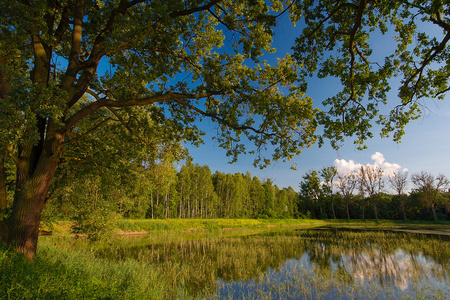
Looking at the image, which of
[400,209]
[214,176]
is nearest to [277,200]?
[214,176]

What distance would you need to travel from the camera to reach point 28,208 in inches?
256

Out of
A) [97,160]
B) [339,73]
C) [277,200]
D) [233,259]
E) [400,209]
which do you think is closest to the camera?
[339,73]

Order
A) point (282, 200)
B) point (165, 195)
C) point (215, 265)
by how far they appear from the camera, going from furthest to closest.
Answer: point (282, 200), point (165, 195), point (215, 265)

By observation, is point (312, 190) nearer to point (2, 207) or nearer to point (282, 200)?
point (282, 200)

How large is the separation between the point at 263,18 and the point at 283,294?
10530 mm

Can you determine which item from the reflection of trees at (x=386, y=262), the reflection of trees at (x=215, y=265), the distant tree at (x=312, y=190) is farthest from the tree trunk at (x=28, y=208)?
the distant tree at (x=312, y=190)

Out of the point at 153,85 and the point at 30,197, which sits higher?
the point at 153,85

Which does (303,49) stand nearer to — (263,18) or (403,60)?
(263,18)

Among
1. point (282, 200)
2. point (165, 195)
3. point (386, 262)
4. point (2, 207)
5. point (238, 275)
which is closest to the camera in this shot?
point (2, 207)

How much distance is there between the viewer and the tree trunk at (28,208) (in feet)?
21.0

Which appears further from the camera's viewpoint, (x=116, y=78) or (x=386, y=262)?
(x=386, y=262)

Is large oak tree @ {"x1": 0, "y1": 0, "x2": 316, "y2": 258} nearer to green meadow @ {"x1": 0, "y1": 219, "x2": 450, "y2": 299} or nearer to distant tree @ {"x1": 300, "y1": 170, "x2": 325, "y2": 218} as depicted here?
green meadow @ {"x1": 0, "y1": 219, "x2": 450, "y2": 299}

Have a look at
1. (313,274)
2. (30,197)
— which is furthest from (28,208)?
(313,274)

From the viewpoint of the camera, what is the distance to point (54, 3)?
7812 mm
